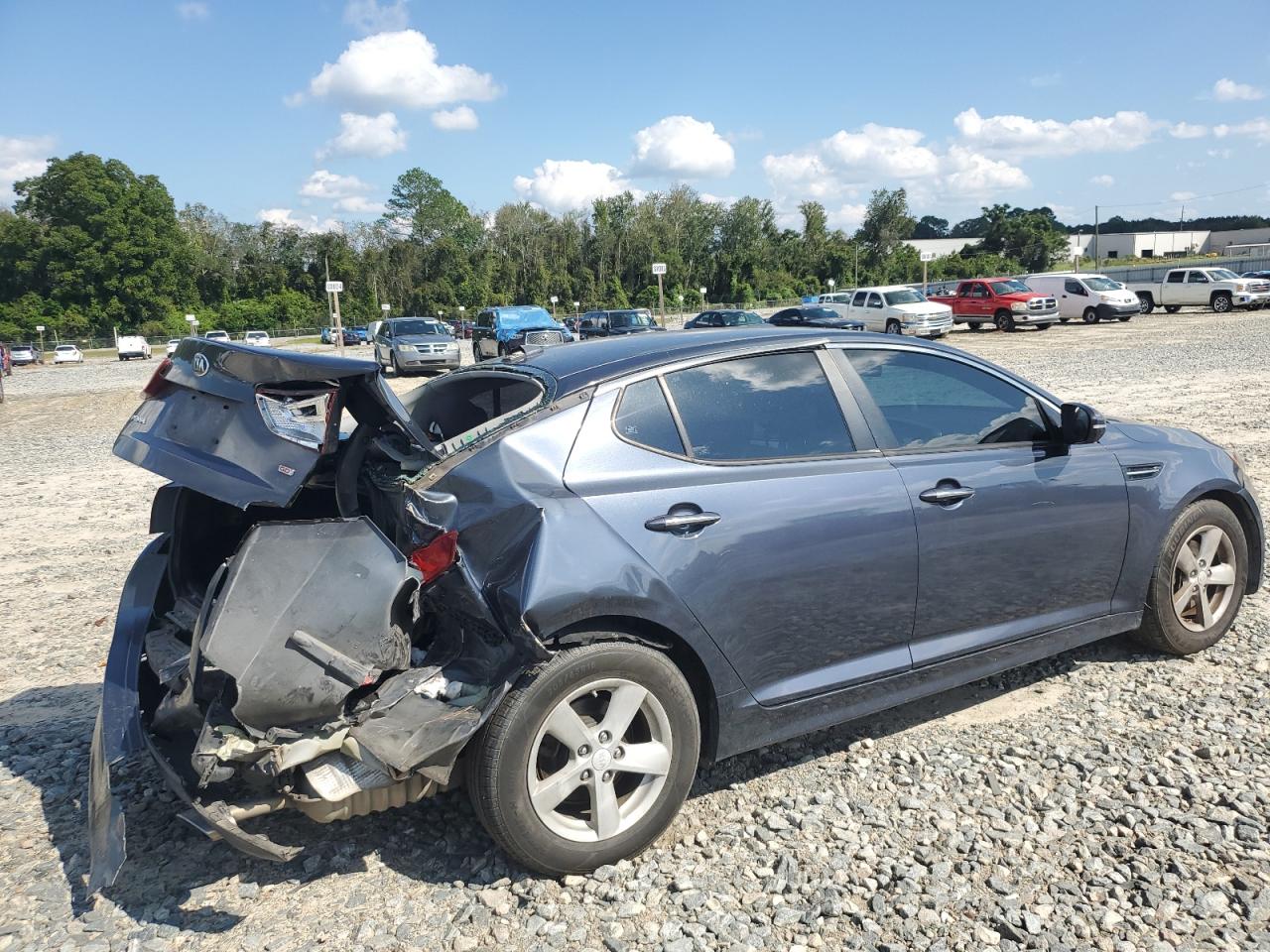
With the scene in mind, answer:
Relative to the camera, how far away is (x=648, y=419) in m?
3.09

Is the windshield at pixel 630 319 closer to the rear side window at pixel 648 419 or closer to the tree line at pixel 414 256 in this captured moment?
the rear side window at pixel 648 419

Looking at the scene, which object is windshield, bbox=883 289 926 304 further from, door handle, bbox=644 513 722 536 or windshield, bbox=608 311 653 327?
door handle, bbox=644 513 722 536

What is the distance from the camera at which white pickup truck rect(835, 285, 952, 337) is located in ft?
103

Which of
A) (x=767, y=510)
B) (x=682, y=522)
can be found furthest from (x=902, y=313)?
(x=682, y=522)

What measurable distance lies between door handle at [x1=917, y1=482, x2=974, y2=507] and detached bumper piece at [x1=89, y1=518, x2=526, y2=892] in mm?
1655

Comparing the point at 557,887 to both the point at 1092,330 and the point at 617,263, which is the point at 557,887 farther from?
the point at 617,263

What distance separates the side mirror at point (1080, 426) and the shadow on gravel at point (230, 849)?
1178mm

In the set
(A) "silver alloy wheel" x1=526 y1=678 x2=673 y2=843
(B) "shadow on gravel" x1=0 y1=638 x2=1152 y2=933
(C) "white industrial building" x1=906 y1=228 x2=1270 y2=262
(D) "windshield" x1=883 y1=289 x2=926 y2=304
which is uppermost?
A: (C) "white industrial building" x1=906 y1=228 x2=1270 y2=262

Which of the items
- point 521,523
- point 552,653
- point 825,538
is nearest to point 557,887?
point 552,653

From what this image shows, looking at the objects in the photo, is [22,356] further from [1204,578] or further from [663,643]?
[1204,578]

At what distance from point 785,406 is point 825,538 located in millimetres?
527

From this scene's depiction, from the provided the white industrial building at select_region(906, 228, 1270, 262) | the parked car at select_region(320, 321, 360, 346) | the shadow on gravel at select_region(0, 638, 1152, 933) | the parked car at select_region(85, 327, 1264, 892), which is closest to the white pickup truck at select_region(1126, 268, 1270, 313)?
the parked car at select_region(85, 327, 1264, 892)

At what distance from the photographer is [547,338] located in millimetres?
25906

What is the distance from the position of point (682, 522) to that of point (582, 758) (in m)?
0.79
